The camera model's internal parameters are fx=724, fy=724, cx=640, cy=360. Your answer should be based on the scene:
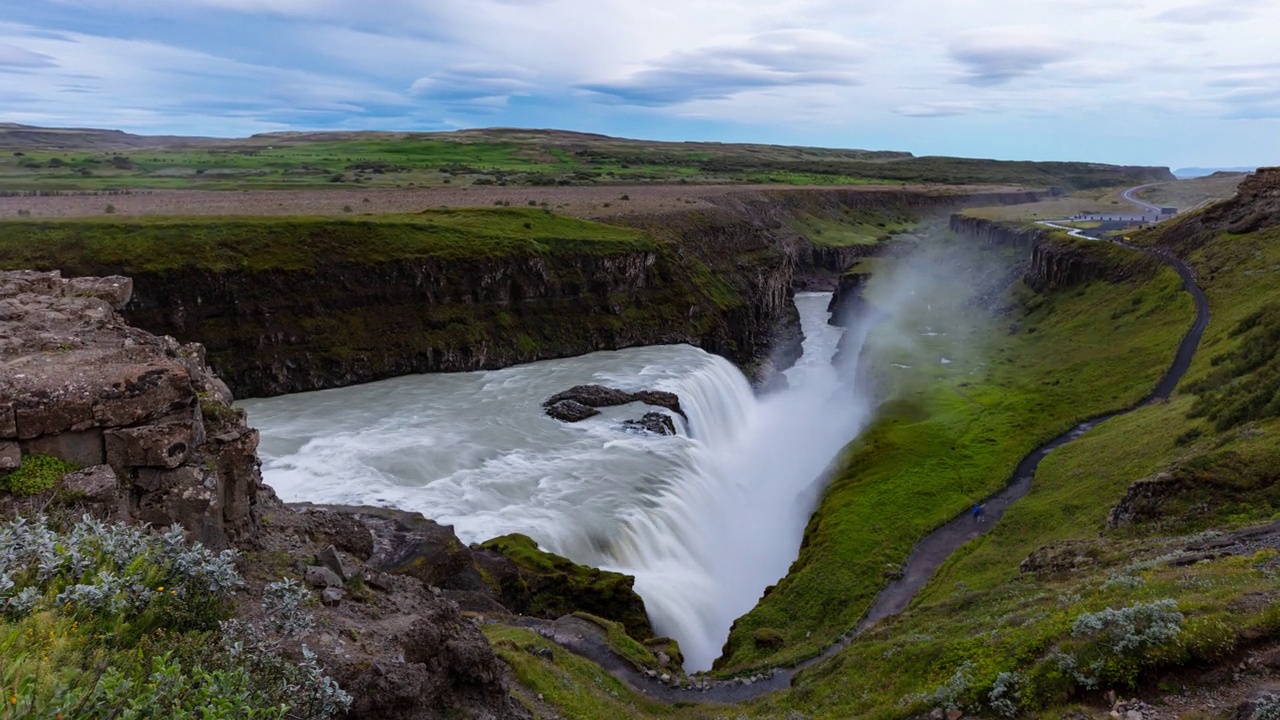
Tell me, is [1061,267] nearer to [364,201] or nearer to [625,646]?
[625,646]

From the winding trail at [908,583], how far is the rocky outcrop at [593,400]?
20236 mm

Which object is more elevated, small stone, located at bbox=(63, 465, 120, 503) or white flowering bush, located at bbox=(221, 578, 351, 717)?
small stone, located at bbox=(63, 465, 120, 503)

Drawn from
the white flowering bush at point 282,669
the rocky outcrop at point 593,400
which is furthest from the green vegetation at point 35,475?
the rocky outcrop at point 593,400

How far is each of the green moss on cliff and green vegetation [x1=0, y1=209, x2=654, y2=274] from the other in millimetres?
35300

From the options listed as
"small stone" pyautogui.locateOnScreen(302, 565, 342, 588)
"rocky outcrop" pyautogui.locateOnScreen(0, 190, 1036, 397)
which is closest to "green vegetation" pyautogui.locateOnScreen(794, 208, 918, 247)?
"rocky outcrop" pyautogui.locateOnScreen(0, 190, 1036, 397)

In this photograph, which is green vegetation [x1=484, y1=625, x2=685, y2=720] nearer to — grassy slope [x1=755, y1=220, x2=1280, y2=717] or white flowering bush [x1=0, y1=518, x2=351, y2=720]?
grassy slope [x1=755, y1=220, x2=1280, y2=717]

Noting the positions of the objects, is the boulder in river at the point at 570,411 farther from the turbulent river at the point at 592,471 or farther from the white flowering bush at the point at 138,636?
the white flowering bush at the point at 138,636

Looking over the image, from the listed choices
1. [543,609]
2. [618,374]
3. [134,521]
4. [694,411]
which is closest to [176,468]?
[134,521]

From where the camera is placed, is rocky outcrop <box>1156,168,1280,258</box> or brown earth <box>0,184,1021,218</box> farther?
rocky outcrop <box>1156,168,1280,258</box>

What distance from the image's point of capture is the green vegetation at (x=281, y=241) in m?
46.7

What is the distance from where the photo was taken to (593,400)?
49.5 metres

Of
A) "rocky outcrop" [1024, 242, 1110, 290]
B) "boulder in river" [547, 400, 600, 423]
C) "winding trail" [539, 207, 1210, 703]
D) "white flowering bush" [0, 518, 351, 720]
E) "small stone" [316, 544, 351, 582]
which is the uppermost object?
"rocky outcrop" [1024, 242, 1110, 290]

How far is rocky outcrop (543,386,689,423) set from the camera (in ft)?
155

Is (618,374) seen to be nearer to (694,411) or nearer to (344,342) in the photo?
(694,411)
